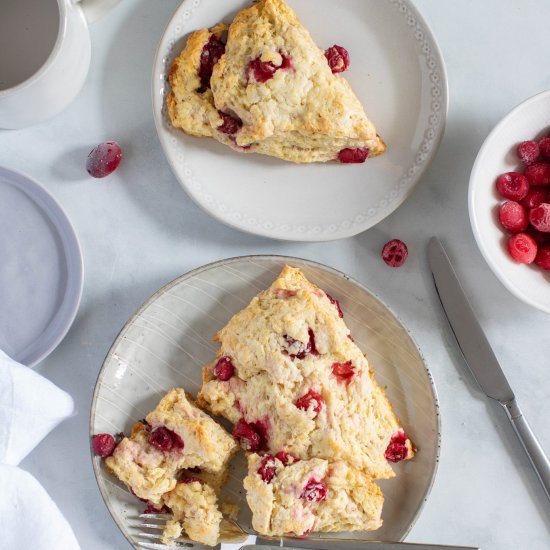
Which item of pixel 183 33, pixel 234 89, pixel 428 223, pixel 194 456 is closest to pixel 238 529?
pixel 194 456

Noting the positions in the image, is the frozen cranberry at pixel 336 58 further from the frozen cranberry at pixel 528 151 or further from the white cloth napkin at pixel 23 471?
the white cloth napkin at pixel 23 471

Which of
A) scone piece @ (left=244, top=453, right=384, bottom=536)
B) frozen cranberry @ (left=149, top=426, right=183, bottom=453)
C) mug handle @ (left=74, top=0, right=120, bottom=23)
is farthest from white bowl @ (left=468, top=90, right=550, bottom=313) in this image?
mug handle @ (left=74, top=0, right=120, bottom=23)

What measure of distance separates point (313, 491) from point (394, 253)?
2.80 ft

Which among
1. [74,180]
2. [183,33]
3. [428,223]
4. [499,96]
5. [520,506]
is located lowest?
[520,506]

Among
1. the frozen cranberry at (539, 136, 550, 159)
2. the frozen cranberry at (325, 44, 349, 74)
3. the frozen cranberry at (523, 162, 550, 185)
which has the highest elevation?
the frozen cranberry at (325, 44, 349, 74)

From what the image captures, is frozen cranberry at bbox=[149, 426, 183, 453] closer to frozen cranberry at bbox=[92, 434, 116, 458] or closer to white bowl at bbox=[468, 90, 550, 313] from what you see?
frozen cranberry at bbox=[92, 434, 116, 458]

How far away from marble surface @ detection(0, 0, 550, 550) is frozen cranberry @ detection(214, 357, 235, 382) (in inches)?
16.5

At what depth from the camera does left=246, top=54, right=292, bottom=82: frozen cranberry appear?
2303 millimetres

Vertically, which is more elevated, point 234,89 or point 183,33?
point 183,33

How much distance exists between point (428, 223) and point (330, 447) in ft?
2.92

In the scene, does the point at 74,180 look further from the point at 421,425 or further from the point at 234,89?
the point at 421,425

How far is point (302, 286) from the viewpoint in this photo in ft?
7.82

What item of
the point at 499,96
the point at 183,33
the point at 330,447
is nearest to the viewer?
the point at 330,447

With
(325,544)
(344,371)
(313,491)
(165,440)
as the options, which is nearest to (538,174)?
(344,371)
